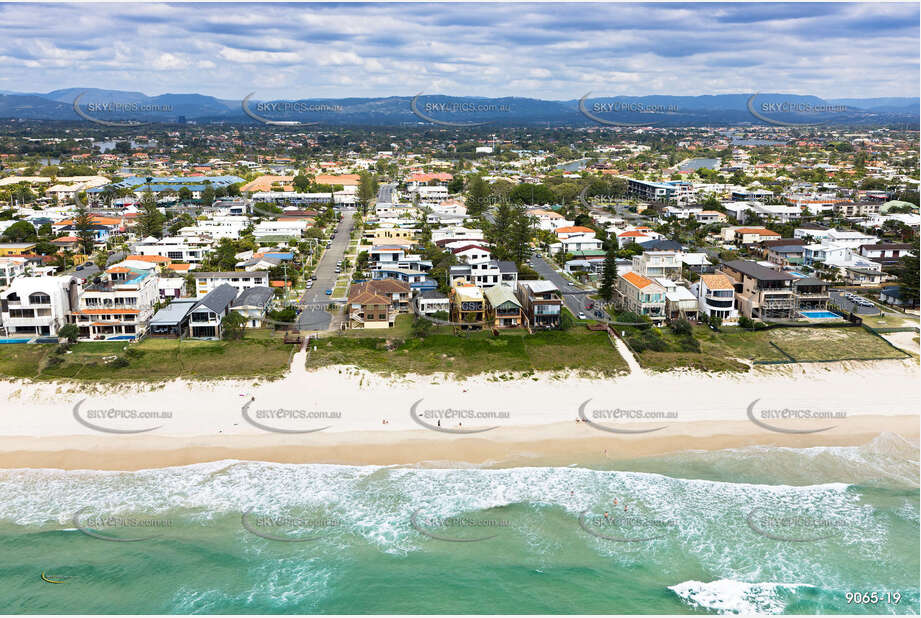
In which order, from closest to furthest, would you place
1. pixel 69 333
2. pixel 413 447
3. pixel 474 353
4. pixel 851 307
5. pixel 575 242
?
pixel 413 447
pixel 474 353
pixel 69 333
pixel 851 307
pixel 575 242

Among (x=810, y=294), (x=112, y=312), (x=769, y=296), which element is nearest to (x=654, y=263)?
(x=769, y=296)

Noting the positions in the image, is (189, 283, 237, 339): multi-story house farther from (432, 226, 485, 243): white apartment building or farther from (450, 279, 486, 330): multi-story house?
(432, 226, 485, 243): white apartment building

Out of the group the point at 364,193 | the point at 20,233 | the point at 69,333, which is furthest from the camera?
the point at 364,193

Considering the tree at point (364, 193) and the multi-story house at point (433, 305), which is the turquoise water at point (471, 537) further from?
the tree at point (364, 193)

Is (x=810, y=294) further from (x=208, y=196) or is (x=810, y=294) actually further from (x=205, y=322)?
(x=208, y=196)

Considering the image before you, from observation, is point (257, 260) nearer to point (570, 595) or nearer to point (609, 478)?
point (609, 478)

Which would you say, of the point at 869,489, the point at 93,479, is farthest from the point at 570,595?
the point at 93,479
